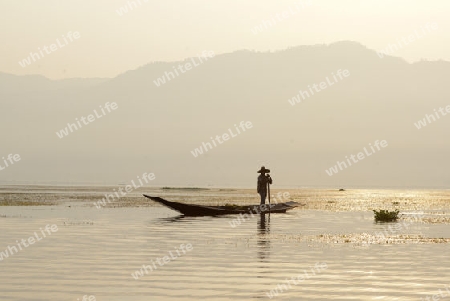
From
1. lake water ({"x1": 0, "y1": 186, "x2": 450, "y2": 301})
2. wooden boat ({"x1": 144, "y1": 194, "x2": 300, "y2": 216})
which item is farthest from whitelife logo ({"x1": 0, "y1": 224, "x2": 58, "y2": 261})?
wooden boat ({"x1": 144, "y1": 194, "x2": 300, "y2": 216})

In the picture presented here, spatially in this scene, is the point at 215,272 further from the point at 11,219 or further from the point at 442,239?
Result: the point at 11,219

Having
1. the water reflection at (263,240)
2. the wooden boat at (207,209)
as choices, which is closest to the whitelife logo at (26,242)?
the water reflection at (263,240)

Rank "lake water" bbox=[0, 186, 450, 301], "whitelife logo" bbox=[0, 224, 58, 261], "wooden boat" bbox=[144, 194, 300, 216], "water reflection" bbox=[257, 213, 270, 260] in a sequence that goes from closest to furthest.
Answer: "lake water" bbox=[0, 186, 450, 301]
"whitelife logo" bbox=[0, 224, 58, 261]
"water reflection" bbox=[257, 213, 270, 260]
"wooden boat" bbox=[144, 194, 300, 216]

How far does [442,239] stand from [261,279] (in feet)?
46.6

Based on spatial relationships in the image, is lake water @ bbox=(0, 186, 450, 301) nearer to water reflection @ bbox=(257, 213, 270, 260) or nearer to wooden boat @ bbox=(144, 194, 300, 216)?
water reflection @ bbox=(257, 213, 270, 260)

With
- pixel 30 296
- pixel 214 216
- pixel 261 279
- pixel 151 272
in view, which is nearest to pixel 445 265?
pixel 261 279

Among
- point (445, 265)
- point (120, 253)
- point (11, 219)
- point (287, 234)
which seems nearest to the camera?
point (445, 265)

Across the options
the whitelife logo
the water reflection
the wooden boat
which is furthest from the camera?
the wooden boat

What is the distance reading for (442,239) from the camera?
3031cm

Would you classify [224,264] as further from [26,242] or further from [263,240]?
[26,242]

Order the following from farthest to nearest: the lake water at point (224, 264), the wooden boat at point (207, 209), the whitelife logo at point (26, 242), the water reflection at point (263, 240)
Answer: the wooden boat at point (207, 209) < the water reflection at point (263, 240) < the whitelife logo at point (26, 242) < the lake water at point (224, 264)

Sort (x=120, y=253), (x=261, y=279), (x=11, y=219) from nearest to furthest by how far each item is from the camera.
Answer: (x=261, y=279), (x=120, y=253), (x=11, y=219)

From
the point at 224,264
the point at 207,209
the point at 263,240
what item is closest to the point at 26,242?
the point at 263,240

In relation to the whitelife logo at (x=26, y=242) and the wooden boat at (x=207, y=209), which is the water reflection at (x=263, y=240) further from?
the whitelife logo at (x=26, y=242)
